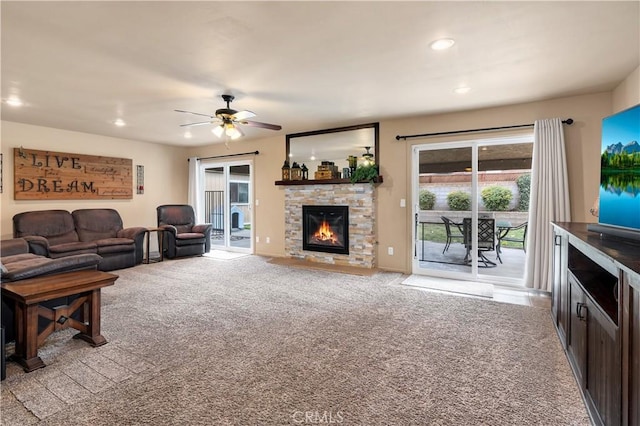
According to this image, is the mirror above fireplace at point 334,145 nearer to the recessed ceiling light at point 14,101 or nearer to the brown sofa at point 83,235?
the brown sofa at point 83,235

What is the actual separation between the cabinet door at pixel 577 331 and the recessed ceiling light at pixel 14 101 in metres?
6.15

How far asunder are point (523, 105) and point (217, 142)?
5.98 metres

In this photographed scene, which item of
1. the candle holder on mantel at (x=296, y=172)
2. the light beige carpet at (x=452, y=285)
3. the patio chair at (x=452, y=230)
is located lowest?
the light beige carpet at (x=452, y=285)

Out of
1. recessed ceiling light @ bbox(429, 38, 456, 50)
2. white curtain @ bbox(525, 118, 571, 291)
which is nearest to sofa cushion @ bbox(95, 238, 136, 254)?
recessed ceiling light @ bbox(429, 38, 456, 50)

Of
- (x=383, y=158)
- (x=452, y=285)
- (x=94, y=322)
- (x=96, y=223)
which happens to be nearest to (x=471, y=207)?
(x=452, y=285)

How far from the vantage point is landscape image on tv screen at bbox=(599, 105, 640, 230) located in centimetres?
195

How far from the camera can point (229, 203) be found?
7766mm

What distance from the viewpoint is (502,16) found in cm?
226

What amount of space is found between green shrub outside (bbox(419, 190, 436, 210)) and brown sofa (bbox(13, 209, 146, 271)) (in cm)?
507

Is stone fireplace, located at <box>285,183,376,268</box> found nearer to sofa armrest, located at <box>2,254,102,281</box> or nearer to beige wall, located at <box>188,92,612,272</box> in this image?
beige wall, located at <box>188,92,612,272</box>

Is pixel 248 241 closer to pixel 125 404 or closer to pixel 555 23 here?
pixel 125 404

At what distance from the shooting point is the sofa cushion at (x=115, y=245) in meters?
5.41

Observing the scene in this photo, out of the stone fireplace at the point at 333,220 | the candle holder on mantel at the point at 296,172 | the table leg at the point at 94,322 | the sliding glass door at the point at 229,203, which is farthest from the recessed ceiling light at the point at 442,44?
the sliding glass door at the point at 229,203

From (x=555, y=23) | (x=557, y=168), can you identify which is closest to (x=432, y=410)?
(x=555, y=23)
